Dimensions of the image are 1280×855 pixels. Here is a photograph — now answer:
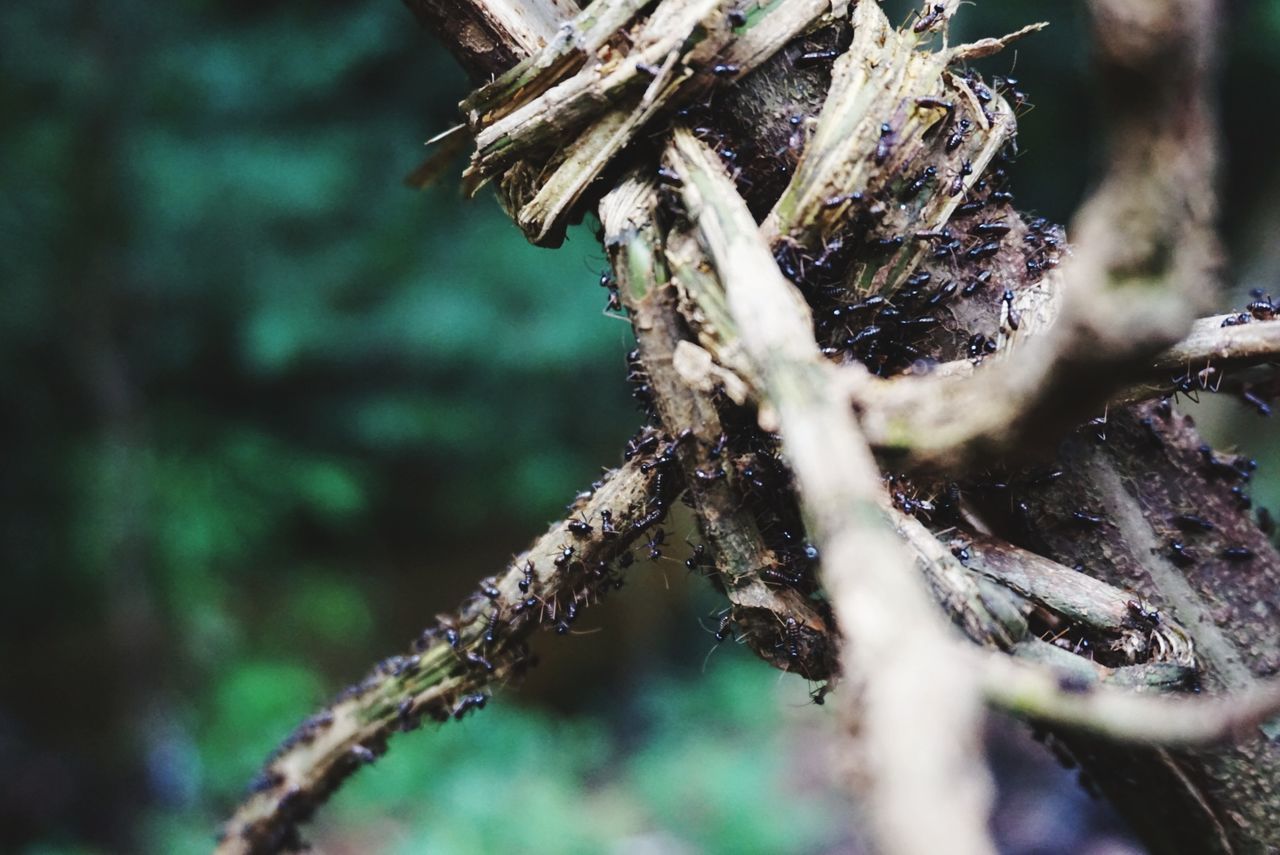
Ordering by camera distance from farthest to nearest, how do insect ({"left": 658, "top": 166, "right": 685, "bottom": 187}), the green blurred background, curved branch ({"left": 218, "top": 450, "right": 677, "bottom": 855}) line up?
the green blurred background < curved branch ({"left": 218, "top": 450, "right": 677, "bottom": 855}) < insect ({"left": 658, "top": 166, "right": 685, "bottom": 187})

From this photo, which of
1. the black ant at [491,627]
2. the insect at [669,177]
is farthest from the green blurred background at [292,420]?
the insect at [669,177]

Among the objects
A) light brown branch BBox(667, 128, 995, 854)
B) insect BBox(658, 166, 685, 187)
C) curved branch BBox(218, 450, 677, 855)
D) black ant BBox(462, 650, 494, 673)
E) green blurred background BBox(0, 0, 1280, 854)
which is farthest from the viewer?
green blurred background BBox(0, 0, 1280, 854)

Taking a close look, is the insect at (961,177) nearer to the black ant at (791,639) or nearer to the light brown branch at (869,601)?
the light brown branch at (869,601)

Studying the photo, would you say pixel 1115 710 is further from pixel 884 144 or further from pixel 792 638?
pixel 884 144

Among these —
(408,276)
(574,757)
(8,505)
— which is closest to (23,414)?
(8,505)

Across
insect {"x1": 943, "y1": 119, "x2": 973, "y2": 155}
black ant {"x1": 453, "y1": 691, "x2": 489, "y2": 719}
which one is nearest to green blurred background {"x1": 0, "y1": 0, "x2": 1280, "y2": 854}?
black ant {"x1": 453, "y1": 691, "x2": 489, "y2": 719}

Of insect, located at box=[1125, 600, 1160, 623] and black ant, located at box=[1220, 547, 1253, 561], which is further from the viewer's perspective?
black ant, located at box=[1220, 547, 1253, 561]

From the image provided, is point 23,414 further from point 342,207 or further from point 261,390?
point 342,207

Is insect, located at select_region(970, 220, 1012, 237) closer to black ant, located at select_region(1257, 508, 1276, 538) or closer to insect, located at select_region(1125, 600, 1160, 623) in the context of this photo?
insect, located at select_region(1125, 600, 1160, 623)

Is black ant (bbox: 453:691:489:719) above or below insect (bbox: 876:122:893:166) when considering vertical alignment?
above
